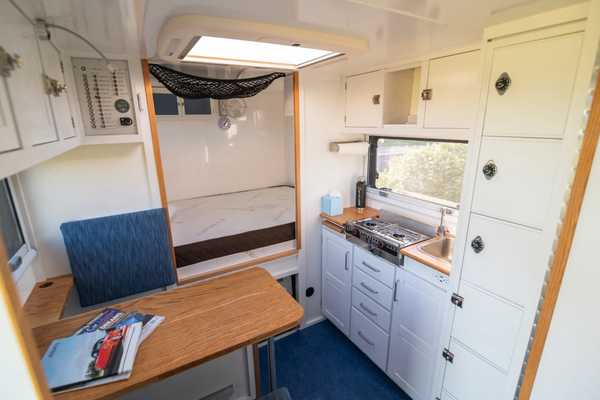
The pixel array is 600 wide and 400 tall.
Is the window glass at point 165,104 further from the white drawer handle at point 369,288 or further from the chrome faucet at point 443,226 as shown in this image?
the chrome faucet at point 443,226

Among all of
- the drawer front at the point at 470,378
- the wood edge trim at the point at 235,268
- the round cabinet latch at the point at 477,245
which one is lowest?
the drawer front at the point at 470,378

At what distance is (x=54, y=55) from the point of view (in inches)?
49.1

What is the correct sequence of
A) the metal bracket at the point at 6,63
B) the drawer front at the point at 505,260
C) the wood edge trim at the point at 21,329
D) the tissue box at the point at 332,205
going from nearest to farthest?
the wood edge trim at the point at 21,329 < the metal bracket at the point at 6,63 < the drawer front at the point at 505,260 < the tissue box at the point at 332,205

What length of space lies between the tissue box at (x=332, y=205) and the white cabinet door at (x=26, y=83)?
1.98m

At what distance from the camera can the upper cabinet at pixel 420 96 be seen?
64.3 inches

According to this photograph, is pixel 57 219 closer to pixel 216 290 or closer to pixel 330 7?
Result: pixel 216 290

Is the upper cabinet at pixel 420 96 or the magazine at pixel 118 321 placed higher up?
the upper cabinet at pixel 420 96

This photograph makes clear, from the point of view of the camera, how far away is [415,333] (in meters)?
1.89

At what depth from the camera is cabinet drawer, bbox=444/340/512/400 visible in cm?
138

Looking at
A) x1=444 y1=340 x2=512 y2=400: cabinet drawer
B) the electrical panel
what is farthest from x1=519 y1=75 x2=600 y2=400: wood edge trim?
the electrical panel

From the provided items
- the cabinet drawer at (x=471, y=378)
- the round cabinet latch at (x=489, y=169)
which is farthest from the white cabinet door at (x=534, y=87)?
the cabinet drawer at (x=471, y=378)

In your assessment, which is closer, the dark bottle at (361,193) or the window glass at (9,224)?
the window glass at (9,224)

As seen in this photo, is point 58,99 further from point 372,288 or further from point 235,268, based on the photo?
point 372,288

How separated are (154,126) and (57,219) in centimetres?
80
